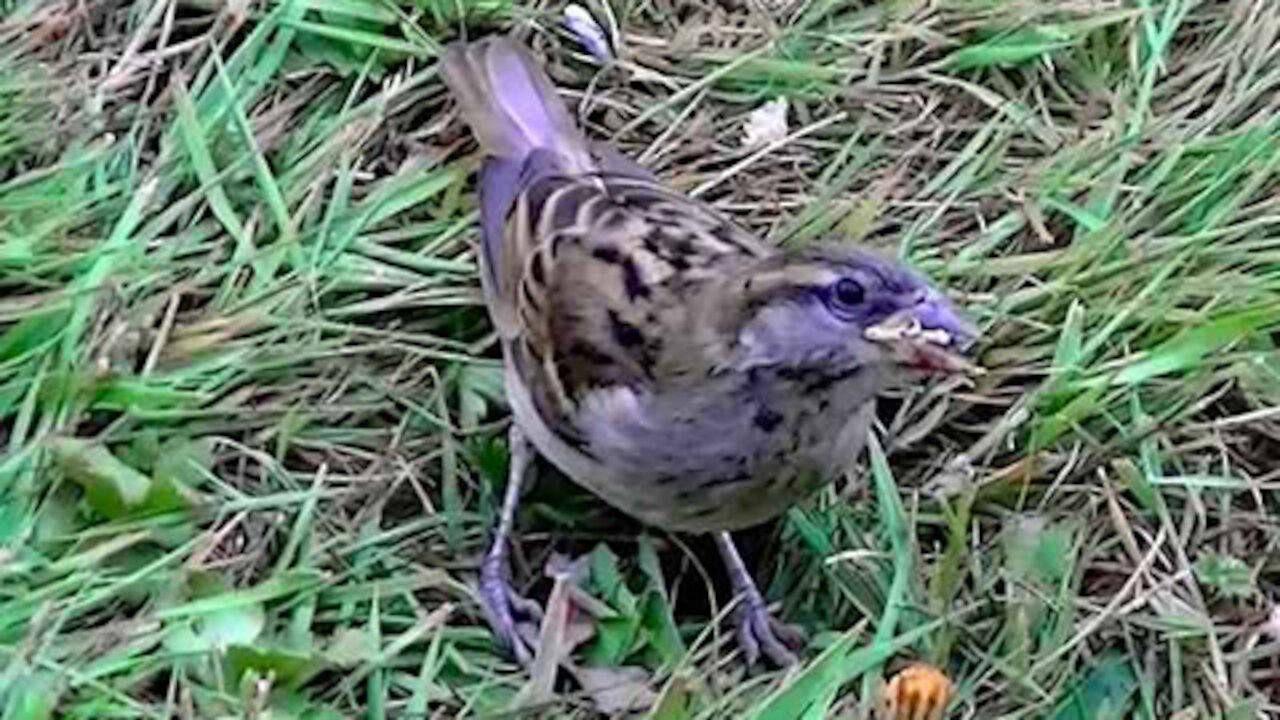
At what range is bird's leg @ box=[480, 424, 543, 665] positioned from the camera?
12.7 ft

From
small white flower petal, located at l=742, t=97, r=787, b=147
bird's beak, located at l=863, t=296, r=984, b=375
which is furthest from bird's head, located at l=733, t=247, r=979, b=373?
small white flower petal, located at l=742, t=97, r=787, b=147

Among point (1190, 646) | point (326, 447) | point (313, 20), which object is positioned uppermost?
point (313, 20)

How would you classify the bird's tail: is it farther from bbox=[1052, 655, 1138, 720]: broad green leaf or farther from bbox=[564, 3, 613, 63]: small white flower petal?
bbox=[1052, 655, 1138, 720]: broad green leaf

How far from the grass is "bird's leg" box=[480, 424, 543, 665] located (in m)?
0.03

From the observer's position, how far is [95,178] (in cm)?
437

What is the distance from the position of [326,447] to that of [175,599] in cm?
37

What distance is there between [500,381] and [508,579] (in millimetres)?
340

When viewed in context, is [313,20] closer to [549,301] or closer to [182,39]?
[182,39]

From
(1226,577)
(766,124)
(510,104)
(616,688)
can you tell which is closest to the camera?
(616,688)

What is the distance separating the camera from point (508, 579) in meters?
3.96

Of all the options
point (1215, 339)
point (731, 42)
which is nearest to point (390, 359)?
point (731, 42)

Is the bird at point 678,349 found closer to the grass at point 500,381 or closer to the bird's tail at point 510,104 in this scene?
the bird's tail at point 510,104

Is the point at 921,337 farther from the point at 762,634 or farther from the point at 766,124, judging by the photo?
the point at 766,124

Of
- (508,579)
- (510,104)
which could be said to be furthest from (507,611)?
(510,104)
